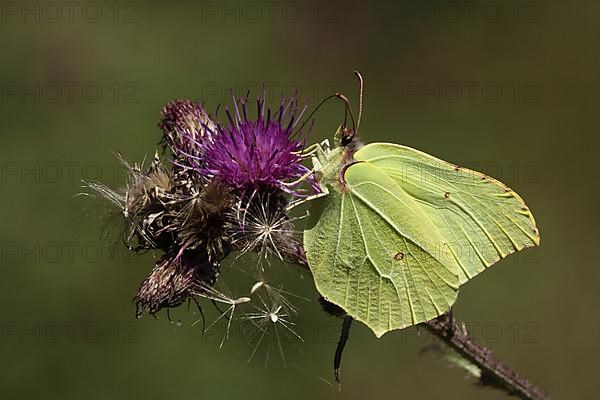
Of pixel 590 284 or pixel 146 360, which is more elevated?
pixel 590 284

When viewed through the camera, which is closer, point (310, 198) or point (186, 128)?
point (310, 198)

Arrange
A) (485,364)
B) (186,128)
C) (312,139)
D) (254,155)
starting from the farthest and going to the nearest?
(312,139) < (485,364) < (186,128) < (254,155)

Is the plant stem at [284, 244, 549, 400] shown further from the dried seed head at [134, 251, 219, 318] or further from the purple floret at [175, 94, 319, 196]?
the dried seed head at [134, 251, 219, 318]

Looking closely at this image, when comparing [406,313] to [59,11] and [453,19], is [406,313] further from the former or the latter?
[59,11]

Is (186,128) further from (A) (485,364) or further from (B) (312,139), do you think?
(B) (312,139)

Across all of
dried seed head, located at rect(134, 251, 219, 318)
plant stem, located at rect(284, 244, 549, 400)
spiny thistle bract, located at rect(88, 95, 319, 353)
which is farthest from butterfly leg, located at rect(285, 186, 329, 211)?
plant stem, located at rect(284, 244, 549, 400)

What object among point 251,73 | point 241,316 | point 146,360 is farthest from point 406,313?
point 251,73

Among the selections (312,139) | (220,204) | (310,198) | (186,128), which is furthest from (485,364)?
(312,139)
